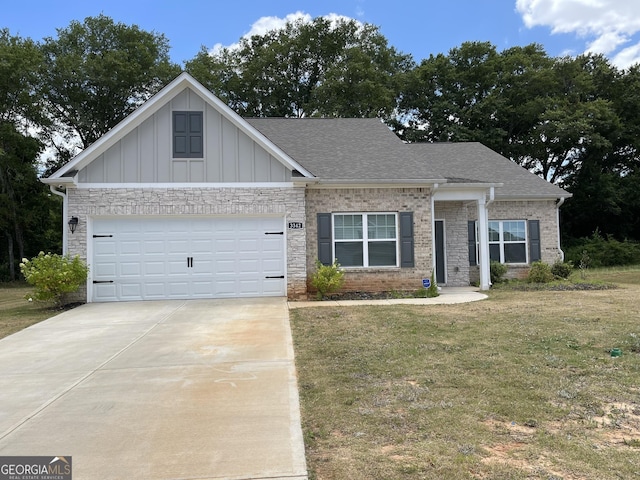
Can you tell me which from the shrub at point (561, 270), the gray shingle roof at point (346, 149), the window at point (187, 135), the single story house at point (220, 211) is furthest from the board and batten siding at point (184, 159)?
the shrub at point (561, 270)

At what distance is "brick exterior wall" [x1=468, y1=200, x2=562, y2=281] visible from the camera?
1630cm

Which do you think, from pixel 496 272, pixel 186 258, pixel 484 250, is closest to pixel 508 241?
pixel 496 272

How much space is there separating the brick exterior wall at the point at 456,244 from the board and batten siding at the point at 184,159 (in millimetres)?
6198

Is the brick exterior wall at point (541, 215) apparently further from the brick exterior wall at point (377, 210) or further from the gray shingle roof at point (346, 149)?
the brick exterior wall at point (377, 210)

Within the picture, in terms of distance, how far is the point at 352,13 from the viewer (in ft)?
118

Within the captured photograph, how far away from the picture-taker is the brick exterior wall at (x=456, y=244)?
15.4m

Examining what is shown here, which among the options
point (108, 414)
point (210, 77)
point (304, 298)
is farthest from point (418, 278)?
point (210, 77)

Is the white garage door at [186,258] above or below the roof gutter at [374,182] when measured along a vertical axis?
below

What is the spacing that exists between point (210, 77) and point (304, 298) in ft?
82.3

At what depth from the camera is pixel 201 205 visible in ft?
39.2

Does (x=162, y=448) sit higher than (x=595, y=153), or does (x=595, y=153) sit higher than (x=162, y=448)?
(x=595, y=153)

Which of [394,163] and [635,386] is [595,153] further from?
[635,386]

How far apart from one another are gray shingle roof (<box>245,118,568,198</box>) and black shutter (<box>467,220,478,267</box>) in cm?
149

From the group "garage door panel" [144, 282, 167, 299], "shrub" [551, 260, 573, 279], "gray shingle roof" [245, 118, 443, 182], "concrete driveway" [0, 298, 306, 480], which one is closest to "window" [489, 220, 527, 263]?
"shrub" [551, 260, 573, 279]
